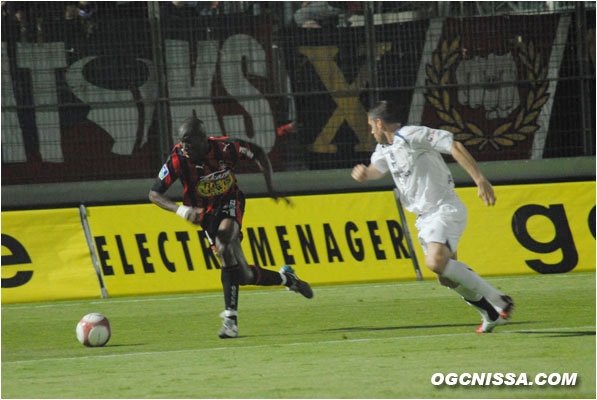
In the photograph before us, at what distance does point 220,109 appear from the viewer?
14.5 meters

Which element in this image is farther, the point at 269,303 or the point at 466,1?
the point at 466,1

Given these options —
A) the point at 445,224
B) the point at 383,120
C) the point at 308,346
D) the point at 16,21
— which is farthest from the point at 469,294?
the point at 16,21

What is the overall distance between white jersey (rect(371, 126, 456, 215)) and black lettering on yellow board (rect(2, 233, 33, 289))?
19.5 feet

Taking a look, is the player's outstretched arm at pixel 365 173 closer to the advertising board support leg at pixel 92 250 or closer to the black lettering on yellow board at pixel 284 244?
the black lettering on yellow board at pixel 284 244

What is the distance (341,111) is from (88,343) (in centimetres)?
696

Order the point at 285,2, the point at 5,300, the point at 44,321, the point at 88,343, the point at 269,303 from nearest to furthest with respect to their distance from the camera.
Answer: the point at 88,343 → the point at 44,321 → the point at 269,303 → the point at 5,300 → the point at 285,2

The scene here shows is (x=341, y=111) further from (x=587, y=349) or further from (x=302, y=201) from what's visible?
(x=587, y=349)

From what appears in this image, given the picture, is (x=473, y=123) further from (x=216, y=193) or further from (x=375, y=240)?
(x=216, y=193)

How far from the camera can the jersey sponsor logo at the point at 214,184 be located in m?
9.11

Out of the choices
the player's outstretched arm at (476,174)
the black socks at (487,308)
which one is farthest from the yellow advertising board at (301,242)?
the player's outstretched arm at (476,174)

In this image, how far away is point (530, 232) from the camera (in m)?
12.7

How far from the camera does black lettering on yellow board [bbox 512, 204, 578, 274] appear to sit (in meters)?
12.7

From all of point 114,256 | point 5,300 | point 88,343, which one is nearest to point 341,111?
point 114,256

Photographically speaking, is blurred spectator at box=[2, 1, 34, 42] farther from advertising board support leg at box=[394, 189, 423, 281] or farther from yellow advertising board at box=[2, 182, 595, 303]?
advertising board support leg at box=[394, 189, 423, 281]
